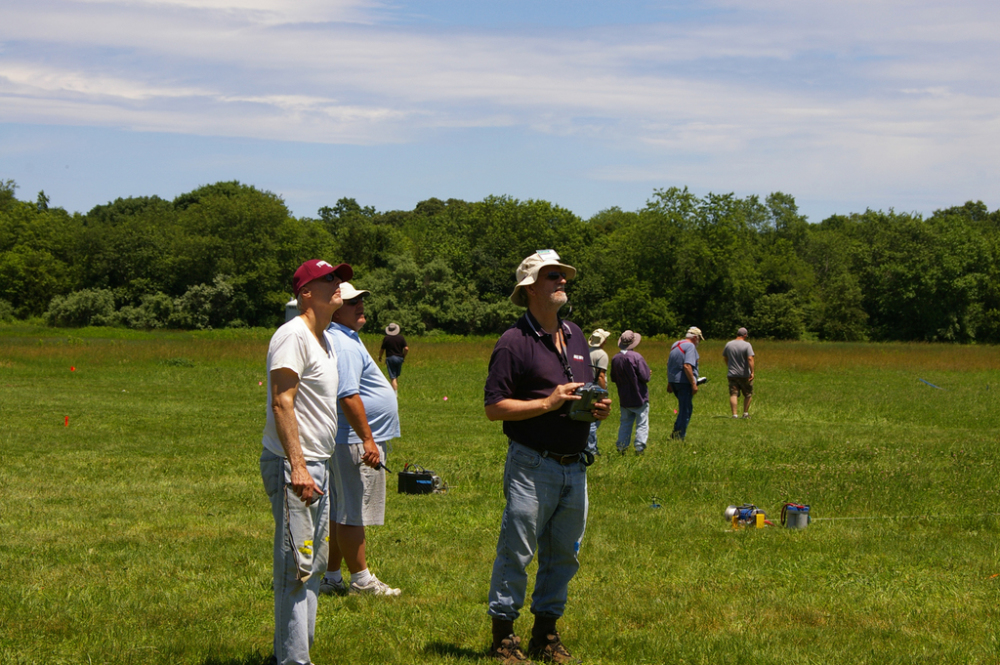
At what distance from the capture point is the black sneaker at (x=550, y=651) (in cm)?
525

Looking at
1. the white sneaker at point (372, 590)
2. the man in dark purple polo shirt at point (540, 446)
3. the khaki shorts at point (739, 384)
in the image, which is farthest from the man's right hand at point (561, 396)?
the khaki shorts at point (739, 384)

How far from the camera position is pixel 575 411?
15.8ft

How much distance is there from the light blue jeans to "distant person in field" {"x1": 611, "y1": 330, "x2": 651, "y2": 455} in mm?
8594

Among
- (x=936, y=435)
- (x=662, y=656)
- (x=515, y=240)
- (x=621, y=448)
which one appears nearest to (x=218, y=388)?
(x=621, y=448)

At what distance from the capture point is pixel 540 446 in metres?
4.95

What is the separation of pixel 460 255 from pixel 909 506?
7705cm

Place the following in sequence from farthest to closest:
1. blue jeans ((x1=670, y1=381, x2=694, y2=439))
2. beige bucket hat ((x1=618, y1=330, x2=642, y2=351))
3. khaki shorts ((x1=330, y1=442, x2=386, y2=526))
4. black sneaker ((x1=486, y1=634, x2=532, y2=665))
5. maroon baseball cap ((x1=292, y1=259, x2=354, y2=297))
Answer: blue jeans ((x1=670, y1=381, x2=694, y2=439)) → beige bucket hat ((x1=618, y1=330, x2=642, y2=351)) → khaki shorts ((x1=330, y1=442, x2=386, y2=526)) → black sneaker ((x1=486, y1=634, x2=532, y2=665)) → maroon baseball cap ((x1=292, y1=259, x2=354, y2=297))

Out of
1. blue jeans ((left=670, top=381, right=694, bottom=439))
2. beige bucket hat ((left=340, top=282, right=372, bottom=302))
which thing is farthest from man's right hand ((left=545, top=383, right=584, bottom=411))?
Answer: blue jeans ((left=670, top=381, right=694, bottom=439))

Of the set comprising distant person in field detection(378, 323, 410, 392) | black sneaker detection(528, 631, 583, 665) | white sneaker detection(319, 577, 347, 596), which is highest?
distant person in field detection(378, 323, 410, 392)

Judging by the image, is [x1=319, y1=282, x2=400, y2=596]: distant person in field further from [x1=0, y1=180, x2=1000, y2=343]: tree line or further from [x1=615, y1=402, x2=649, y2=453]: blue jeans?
[x1=0, y1=180, x2=1000, y2=343]: tree line

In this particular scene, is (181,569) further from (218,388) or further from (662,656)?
(218,388)

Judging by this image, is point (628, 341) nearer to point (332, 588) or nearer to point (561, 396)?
point (332, 588)

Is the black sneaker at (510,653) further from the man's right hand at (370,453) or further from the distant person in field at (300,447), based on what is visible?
the man's right hand at (370,453)

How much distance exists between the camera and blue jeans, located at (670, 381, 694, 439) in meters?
14.7
